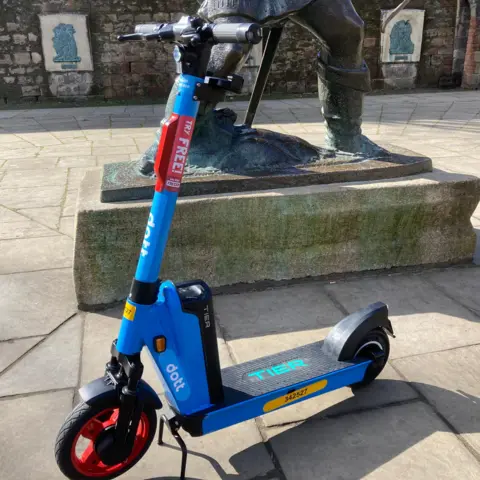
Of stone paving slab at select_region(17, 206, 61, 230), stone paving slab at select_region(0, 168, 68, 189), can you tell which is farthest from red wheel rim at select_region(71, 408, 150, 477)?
stone paving slab at select_region(0, 168, 68, 189)

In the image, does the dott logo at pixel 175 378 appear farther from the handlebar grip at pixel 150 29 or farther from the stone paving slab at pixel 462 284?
the stone paving slab at pixel 462 284

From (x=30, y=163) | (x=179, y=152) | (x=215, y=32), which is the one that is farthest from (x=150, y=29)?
A: (x=30, y=163)

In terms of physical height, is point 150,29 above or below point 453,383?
above

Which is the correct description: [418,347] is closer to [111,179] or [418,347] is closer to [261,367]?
[261,367]

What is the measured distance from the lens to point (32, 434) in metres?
1.86

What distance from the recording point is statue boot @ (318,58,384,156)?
120 inches

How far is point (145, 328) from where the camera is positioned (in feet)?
5.05

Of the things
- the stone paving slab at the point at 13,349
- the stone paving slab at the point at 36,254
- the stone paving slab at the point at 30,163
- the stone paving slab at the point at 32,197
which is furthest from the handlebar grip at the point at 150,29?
the stone paving slab at the point at 30,163

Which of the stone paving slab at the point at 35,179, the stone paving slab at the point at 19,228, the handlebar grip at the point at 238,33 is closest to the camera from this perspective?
the handlebar grip at the point at 238,33

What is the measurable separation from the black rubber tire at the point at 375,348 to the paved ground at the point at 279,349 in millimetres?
40

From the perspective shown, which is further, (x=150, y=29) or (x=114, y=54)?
(x=114, y=54)

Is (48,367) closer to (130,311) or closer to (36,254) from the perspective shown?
(130,311)

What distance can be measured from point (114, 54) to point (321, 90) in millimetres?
9520

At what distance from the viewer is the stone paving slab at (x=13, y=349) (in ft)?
7.55
